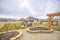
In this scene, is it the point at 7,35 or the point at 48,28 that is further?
the point at 48,28

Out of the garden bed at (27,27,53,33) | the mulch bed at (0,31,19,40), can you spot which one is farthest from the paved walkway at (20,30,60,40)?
the mulch bed at (0,31,19,40)

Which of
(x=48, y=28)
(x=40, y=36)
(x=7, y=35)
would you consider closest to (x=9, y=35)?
(x=7, y=35)

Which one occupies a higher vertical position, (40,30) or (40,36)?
(40,30)

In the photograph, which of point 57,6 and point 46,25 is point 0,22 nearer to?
point 46,25

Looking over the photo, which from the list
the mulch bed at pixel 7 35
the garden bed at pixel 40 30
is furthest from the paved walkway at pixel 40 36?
the mulch bed at pixel 7 35

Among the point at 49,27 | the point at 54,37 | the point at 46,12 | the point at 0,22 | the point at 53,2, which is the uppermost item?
the point at 53,2

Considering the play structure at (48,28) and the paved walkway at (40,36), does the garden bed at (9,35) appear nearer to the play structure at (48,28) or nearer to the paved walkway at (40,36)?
the paved walkway at (40,36)

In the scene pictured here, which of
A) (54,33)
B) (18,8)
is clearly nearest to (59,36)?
(54,33)

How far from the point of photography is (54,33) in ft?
8.04

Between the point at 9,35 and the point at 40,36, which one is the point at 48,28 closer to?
the point at 40,36

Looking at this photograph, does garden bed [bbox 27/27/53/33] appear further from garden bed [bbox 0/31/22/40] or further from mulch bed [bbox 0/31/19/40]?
mulch bed [bbox 0/31/19/40]

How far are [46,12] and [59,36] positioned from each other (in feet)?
1.95

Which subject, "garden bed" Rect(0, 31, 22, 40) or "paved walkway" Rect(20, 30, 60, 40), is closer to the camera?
"garden bed" Rect(0, 31, 22, 40)

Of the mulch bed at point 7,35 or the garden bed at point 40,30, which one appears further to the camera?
the garden bed at point 40,30
